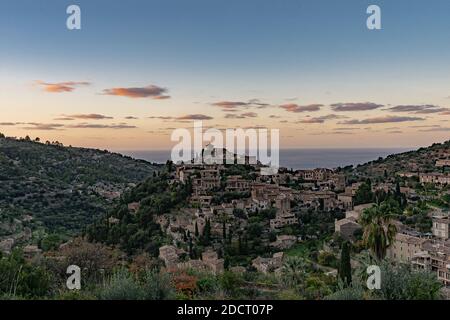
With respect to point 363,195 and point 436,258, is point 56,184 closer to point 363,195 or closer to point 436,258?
point 363,195

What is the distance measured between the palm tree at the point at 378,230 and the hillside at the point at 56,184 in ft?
53.0

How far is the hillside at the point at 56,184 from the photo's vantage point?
24.2 m

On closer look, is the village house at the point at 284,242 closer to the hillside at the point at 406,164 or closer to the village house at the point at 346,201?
the village house at the point at 346,201

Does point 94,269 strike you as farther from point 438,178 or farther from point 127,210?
point 438,178

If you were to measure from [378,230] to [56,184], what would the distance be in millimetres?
28292

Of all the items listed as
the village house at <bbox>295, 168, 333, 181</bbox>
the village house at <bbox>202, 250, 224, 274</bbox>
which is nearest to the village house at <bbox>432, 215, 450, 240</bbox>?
the village house at <bbox>202, 250, 224, 274</bbox>

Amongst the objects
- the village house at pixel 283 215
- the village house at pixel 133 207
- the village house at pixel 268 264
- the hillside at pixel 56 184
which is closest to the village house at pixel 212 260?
the village house at pixel 268 264

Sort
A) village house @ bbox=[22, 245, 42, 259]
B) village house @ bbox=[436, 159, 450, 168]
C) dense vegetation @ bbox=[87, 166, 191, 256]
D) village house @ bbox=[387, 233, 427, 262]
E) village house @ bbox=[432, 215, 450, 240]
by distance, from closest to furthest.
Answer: village house @ bbox=[22, 245, 42, 259]
village house @ bbox=[387, 233, 427, 262]
village house @ bbox=[432, 215, 450, 240]
dense vegetation @ bbox=[87, 166, 191, 256]
village house @ bbox=[436, 159, 450, 168]

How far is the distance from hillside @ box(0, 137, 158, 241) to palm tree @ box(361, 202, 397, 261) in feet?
53.0

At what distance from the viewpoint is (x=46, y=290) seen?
16.0ft

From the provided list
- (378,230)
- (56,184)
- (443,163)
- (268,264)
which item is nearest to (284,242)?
(268,264)

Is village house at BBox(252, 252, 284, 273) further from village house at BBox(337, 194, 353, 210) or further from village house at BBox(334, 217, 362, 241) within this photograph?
village house at BBox(337, 194, 353, 210)

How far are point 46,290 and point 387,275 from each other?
3.88 meters

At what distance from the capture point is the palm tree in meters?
9.47
